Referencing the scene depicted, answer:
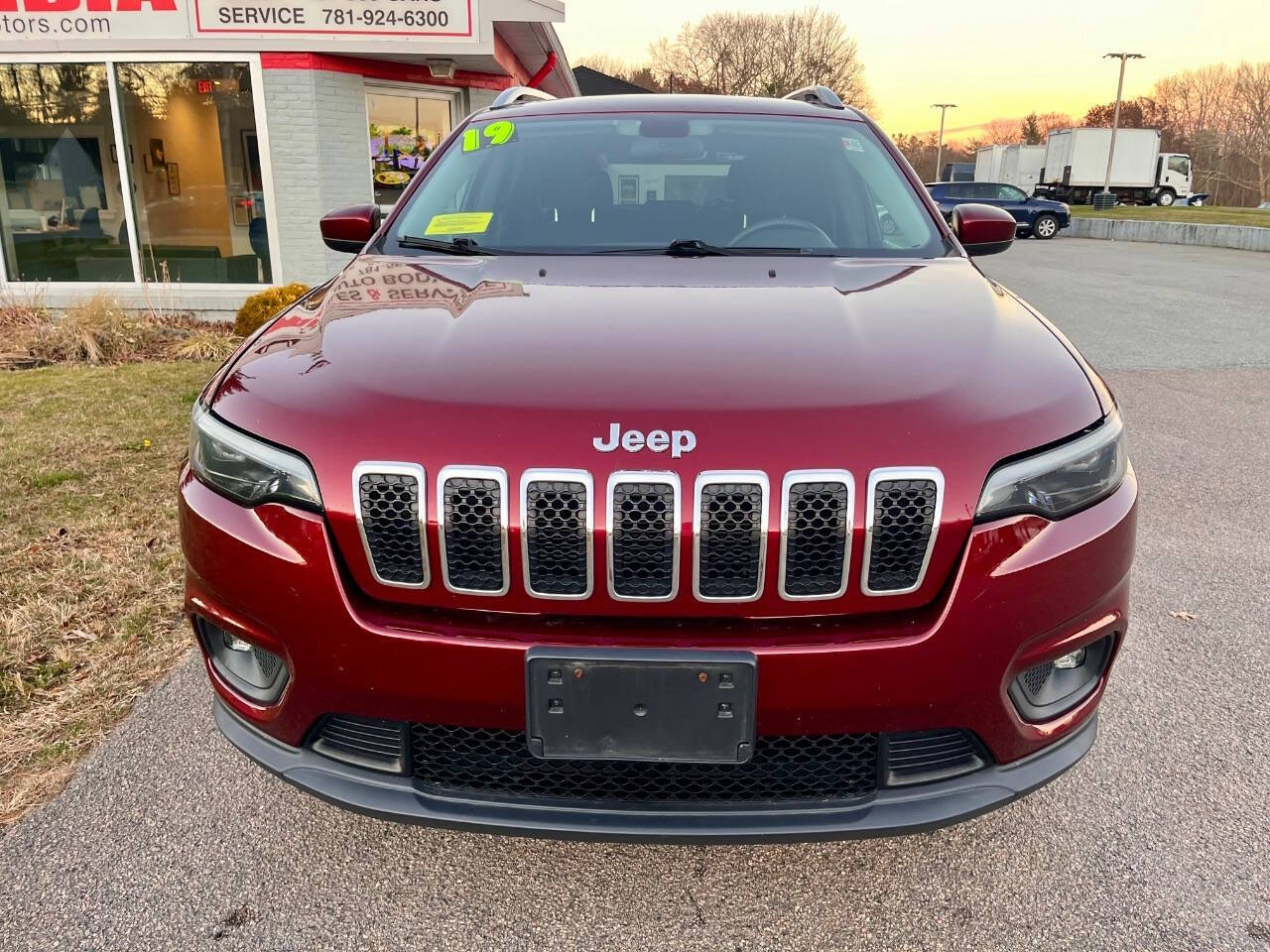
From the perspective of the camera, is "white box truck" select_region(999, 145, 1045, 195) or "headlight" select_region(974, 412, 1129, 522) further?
"white box truck" select_region(999, 145, 1045, 195)

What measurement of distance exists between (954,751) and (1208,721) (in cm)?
142

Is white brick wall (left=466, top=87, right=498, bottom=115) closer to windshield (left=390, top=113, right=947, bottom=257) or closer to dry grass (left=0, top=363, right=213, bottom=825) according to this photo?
dry grass (left=0, top=363, right=213, bottom=825)

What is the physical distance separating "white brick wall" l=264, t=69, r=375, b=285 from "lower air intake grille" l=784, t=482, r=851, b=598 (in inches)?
375

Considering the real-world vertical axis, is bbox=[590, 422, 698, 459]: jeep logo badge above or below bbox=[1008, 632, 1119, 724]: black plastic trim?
above

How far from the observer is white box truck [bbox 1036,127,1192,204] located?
40.3 m

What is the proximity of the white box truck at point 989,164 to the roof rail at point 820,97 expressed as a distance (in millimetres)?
48529

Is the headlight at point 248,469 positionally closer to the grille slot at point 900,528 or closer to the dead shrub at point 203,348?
the grille slot at point 900,528

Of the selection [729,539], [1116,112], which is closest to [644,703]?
[729,539]

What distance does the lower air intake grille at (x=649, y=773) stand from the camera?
173 centimetres

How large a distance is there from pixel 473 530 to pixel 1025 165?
50628mm

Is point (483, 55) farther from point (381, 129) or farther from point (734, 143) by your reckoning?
point (734, 143)

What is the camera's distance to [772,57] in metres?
57.8

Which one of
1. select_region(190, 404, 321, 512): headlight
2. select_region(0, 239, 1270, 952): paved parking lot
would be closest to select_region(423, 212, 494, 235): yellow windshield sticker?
select_region(190, 404, 321, 512): headlight

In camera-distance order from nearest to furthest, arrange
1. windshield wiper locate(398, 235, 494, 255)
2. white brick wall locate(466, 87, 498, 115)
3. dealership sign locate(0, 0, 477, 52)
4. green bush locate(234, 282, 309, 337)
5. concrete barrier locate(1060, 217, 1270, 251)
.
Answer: windshield wiper locate(398, 235, 494, 255), green bush locate(234, 282, 309, 337), dealership sign locate(0, 0, 477, 52), white brick wall locate(466, 87, 498, 115), concrete barrier locate(1060, 217, 1270, 251)
